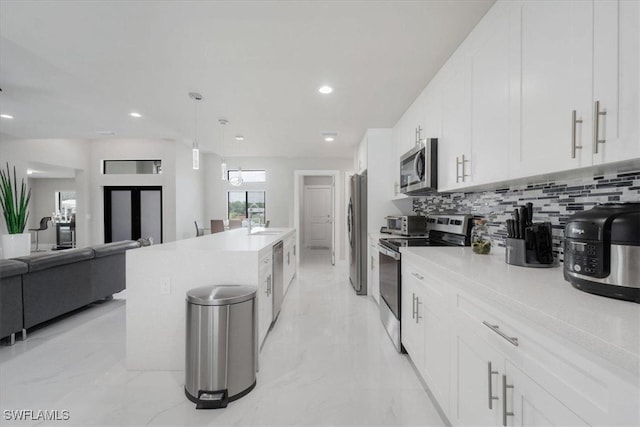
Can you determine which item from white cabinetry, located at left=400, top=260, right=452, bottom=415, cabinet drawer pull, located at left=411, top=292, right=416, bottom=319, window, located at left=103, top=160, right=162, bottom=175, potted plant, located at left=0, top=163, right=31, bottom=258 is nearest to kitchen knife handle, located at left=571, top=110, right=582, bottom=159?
white cabinetry, located at left=400, top=260, right=452, bottom=415

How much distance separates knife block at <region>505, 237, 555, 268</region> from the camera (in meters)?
1.53

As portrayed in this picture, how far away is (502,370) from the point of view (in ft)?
3.53

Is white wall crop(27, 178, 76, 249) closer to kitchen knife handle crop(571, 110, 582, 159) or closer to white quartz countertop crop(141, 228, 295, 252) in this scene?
white quartz countertop crop(141, 228, 295, 252)

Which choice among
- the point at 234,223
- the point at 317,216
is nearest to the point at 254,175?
the point at 234,223

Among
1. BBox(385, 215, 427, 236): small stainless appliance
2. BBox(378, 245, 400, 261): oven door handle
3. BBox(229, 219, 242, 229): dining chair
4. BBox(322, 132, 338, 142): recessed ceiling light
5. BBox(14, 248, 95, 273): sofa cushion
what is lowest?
BBox(14, 248, 95, 273): sofa cushion

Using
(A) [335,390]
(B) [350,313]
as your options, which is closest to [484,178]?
(A) [335,390]

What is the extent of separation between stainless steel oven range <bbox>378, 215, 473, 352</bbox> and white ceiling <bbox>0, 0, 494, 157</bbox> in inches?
54.8

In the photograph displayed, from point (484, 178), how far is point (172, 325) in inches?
94.9

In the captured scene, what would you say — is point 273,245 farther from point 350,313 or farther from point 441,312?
point 441,312

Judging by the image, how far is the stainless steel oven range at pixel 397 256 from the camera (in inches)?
95.9

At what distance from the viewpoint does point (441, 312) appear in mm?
1634

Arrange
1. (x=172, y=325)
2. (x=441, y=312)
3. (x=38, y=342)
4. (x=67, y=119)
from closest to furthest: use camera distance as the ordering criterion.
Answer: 1. (x=441, y=312)
2. (x=172, y=325)
3. (x=38, y=342)
4. (x=67, y=119)

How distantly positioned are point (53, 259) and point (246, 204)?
4.87m

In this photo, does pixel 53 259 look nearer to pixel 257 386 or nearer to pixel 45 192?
pixel 257 386
